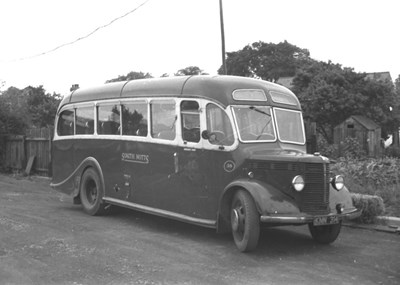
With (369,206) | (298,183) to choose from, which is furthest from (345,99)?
(298,183)

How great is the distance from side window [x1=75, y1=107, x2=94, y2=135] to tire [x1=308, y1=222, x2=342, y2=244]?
5261 mm

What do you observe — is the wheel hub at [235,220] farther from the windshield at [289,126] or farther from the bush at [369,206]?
the bush at [369,206]

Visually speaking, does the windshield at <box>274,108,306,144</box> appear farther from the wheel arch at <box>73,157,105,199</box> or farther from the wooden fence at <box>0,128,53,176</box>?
the wooden fence at <box>0,128,53,176</box>

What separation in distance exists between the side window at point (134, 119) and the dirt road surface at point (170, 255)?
1.77 m

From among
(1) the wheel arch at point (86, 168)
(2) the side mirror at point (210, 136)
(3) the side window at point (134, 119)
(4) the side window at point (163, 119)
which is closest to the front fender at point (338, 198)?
(2) the side mirror at point (210, 136)

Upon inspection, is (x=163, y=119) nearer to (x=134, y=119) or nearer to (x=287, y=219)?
(x=134, y=119)

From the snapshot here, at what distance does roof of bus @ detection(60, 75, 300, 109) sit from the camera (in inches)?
313

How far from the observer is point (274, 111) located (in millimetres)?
8117

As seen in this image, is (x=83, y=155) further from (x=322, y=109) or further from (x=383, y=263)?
(x=322, y=109)

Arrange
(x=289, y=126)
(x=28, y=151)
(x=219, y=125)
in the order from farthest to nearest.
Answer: (x=28, y=151), (x=289, y=126), (x=219, y=125)

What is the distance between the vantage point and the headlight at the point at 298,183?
695cm

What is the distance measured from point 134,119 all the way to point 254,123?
8.75 ft

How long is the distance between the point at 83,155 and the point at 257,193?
5237 mm

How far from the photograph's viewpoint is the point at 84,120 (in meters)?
11.1
